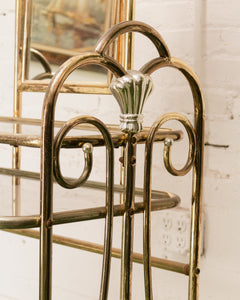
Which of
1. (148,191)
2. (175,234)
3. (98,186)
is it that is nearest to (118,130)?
(98,186)

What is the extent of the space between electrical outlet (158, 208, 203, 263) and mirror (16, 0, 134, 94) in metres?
0.37

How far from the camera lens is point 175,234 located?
1448 mm

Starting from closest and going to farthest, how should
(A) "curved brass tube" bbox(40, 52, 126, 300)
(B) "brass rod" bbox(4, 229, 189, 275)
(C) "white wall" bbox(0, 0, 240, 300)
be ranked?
1. (A) "curved brass tube" bbox(40, 52, 126, 300)
2. (B) "brass rod" bbox(4, 229, 189, 275)
3. (C) "white wall" bbox(0, 0, 240, 300)

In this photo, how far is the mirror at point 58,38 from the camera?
4.60ft

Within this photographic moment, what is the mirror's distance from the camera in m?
1.40

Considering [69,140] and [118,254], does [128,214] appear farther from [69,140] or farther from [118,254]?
[118,254]

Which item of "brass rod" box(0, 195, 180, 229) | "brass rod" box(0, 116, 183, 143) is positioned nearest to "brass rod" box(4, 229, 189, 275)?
"brass rod" box(0, 195, 180, 229)

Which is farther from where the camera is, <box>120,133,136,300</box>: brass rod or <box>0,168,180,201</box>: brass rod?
<box>0,168,180,201</box>: brass rod

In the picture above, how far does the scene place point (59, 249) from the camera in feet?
5.57

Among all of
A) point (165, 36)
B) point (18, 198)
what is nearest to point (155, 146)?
point (165, 36)

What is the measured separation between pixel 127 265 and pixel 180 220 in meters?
0.45

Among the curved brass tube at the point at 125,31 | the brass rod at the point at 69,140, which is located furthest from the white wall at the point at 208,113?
the curved brass tube at the point at 125,31

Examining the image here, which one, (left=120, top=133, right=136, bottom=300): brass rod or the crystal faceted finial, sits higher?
the crystal faceted finial

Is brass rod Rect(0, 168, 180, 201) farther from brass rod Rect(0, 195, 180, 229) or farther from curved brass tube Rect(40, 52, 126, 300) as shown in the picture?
curved brass tube Rect(40, 52, 126, 300)
